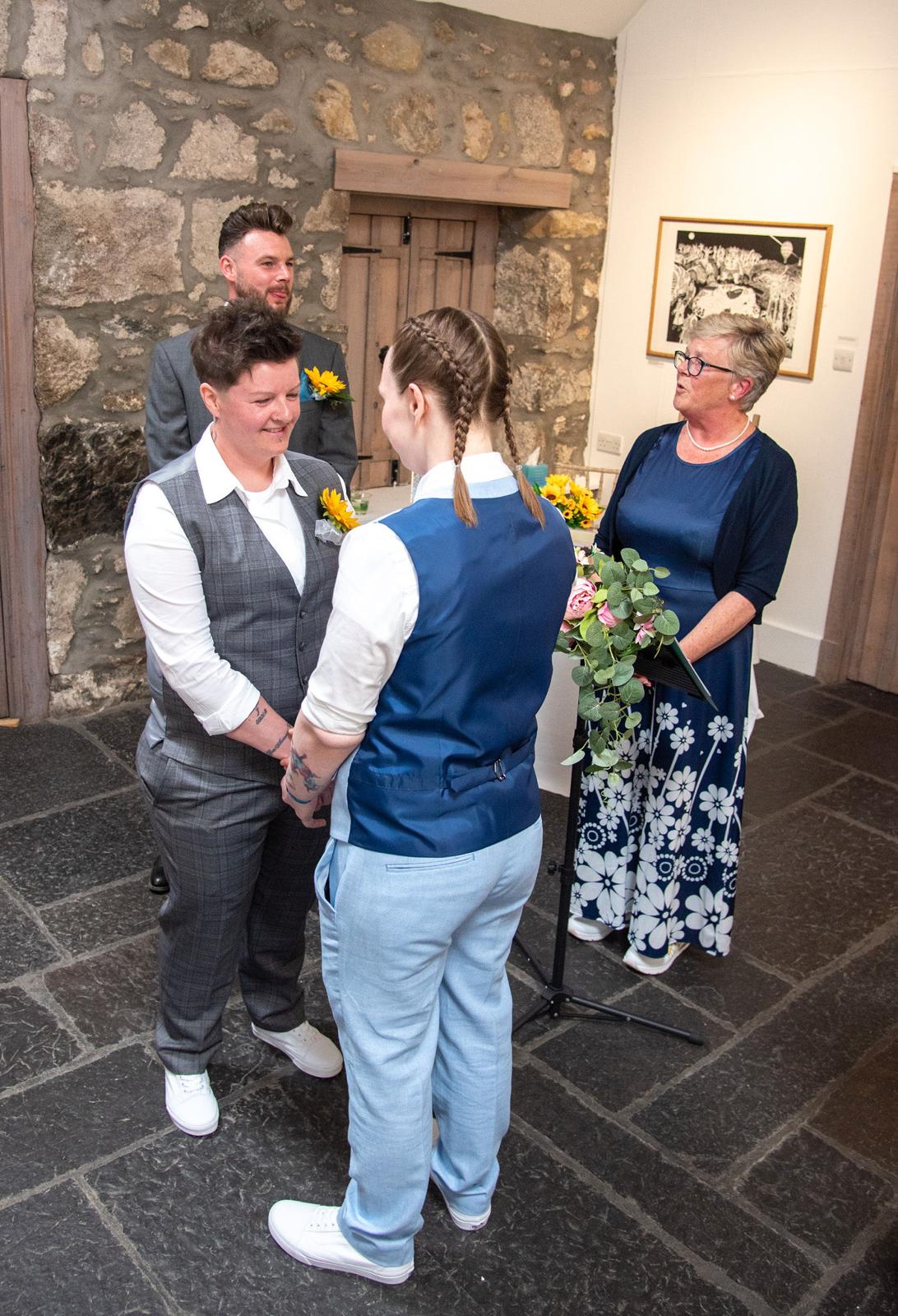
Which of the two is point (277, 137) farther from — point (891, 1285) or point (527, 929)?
point (891, 1285)

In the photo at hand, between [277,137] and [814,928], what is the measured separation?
3274mm

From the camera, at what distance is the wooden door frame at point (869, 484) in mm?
4832

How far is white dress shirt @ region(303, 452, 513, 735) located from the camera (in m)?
1.68

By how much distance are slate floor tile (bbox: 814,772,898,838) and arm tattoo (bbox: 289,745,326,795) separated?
269 cm

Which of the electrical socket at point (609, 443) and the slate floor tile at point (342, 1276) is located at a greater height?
the electrical socket at point (609, 443)

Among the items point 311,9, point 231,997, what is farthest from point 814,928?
point 311,9

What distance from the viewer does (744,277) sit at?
522 centimetres

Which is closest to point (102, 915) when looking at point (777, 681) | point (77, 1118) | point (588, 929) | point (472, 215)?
point (77, 1118)

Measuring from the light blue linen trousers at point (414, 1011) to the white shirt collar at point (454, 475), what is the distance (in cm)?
56

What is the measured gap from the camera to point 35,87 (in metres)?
3.77

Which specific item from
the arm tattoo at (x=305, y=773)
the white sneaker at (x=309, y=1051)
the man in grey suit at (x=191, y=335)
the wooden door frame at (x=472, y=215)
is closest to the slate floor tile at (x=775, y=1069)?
the white sneaker at (x=309, y=1051)

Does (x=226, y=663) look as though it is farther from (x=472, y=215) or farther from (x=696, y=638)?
(x=472, y=215)

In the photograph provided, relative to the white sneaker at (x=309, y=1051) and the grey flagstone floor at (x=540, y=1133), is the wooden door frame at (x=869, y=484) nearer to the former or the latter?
the grey flagstone floor at (x=540, y=1133)

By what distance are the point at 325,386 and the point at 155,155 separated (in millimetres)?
1377
